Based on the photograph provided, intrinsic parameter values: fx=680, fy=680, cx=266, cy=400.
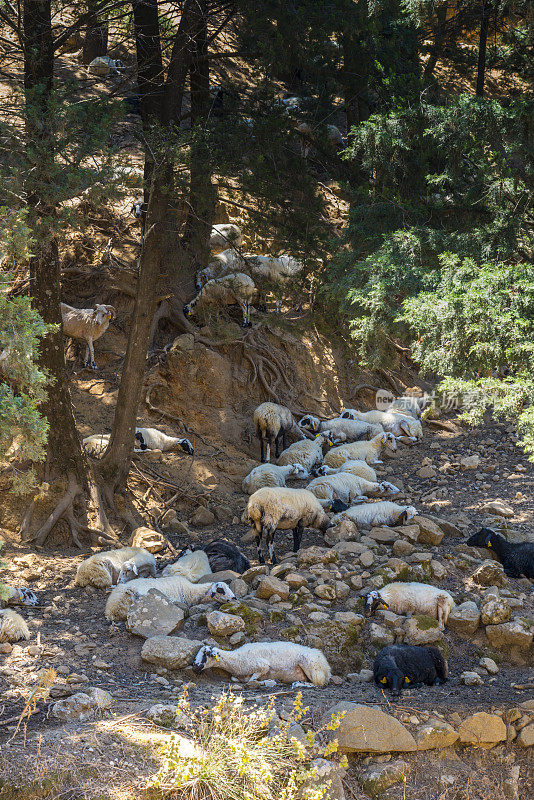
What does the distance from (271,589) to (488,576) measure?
2.51 meters

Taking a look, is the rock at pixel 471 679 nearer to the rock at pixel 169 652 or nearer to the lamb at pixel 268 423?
the rock at pixel 169 652

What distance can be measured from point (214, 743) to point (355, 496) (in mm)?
6518

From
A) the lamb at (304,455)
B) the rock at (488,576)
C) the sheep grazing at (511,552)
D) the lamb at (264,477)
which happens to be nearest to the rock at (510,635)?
the rock at (488,576)

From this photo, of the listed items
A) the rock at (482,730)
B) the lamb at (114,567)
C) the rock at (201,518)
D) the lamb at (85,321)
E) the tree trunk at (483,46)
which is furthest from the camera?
the tree trunk at (483,46)

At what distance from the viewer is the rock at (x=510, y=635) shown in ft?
21.6

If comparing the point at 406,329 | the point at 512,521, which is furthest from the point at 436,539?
the point at 406,329

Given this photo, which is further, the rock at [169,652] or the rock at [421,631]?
the rock at [421,631]

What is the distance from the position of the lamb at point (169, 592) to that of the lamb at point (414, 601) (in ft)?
4.93

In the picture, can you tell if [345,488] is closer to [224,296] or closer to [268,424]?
[268,424]

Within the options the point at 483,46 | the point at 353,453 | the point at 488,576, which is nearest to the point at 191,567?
the point at 488,576

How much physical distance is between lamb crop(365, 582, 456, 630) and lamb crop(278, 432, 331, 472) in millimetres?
4987

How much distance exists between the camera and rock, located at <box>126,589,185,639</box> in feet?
21.1

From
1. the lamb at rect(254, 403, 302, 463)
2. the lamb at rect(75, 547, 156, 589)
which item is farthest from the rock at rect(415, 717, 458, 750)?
the lamb at rect(254, 403, 302, 463)

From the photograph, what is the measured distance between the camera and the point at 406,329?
9344 millimetres
